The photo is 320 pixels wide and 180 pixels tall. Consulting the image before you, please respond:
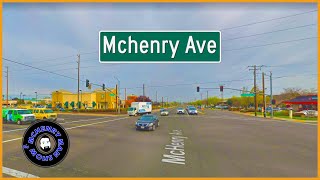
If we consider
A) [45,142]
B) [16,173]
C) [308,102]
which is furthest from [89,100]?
[45,142]

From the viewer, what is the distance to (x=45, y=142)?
14.4 ft

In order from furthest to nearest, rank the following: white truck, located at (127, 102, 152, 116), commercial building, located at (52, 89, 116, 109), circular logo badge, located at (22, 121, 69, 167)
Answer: commercial building, located at (52, 89, 116, 109) → white truck, located at (127, 102, 152, 116) → circular logo badge, located at (22, 121, 69, 167)

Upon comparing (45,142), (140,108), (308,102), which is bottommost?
(140,108)

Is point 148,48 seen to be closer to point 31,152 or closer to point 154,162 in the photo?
point 31,152

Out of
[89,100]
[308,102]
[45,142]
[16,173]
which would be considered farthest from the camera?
[89,100]

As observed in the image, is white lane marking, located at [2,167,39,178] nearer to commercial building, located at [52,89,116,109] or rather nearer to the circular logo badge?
the circular logo badge

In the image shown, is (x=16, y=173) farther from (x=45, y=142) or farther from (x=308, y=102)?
(x=308, y=102)

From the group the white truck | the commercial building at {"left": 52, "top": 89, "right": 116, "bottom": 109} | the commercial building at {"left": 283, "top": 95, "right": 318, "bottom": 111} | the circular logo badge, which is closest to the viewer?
the circular logo badge

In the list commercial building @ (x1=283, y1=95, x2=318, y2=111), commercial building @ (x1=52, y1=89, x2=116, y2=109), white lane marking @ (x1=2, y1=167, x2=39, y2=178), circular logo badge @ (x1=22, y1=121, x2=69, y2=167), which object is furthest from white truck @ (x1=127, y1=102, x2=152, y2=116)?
commercial building @ (x1=283, y1=95, x2=318, y2=111)

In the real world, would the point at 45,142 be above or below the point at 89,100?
above

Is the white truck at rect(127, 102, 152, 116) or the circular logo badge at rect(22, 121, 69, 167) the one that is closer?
the circular logo badge at rect(22, 121, 69, 167)

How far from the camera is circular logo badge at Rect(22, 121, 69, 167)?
4.36 m

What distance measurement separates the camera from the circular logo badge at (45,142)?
14.3 ft

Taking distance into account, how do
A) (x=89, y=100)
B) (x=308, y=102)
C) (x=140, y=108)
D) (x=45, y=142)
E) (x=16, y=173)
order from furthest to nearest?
(x=89, y=100) → (x=308, y=102) → (x=140, y=108) → (x=16, y=173) → (x=45, y=142)
